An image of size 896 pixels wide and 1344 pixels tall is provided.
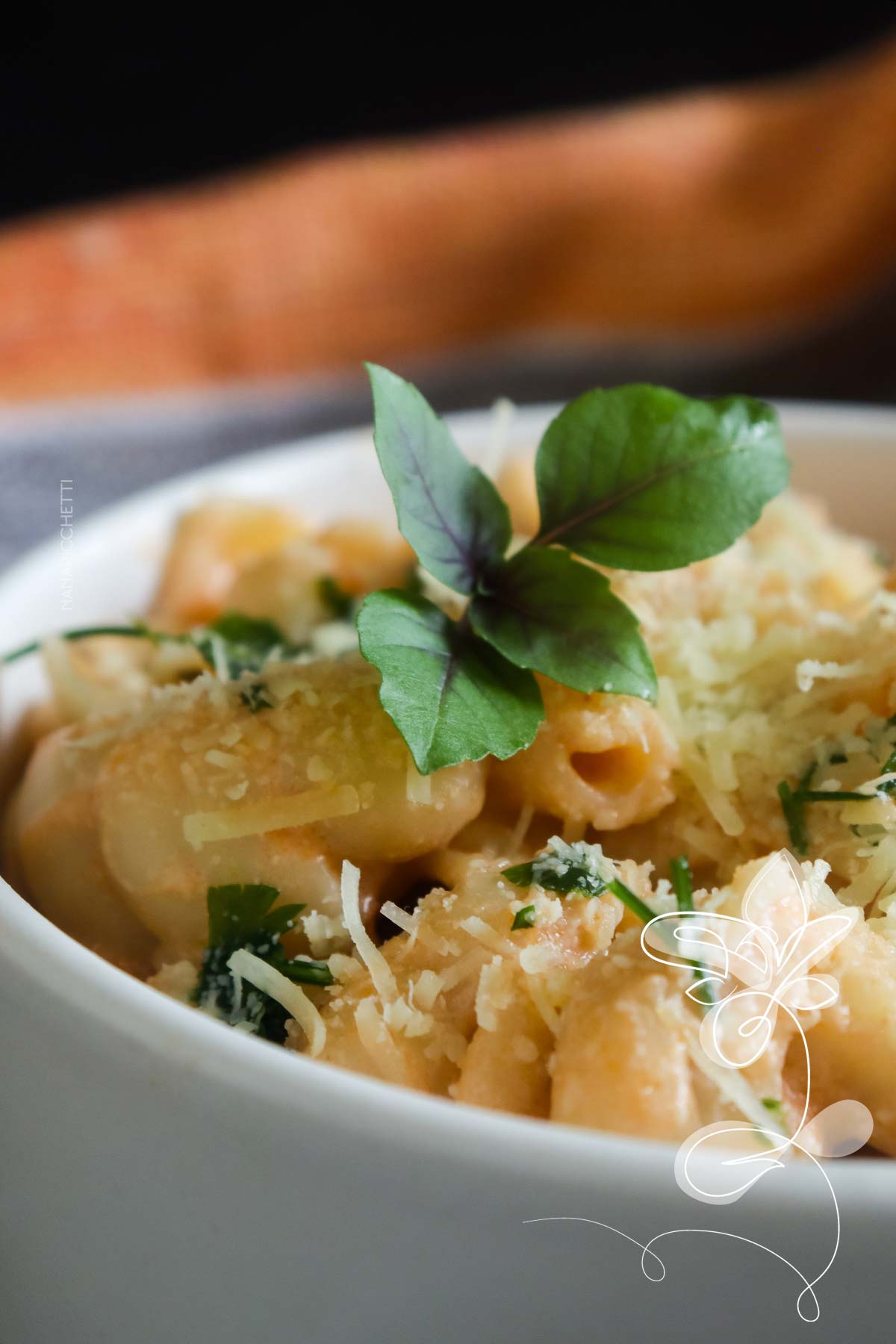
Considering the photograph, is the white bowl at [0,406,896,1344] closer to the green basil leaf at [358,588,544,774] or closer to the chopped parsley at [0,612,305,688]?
the green basil leaf at [358,588,544,774]

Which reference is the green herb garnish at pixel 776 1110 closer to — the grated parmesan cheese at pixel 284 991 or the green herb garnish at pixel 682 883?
the green herb garnish at pixel 682 883

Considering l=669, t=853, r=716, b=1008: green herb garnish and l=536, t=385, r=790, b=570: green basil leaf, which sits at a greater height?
l=536, t=385, r=790, b=570: green basil leaf

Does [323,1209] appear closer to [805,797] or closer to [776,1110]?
[776,1110]

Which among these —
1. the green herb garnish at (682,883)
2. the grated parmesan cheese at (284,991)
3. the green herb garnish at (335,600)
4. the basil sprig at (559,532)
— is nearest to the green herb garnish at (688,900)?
the green herb garnish at (682,883)

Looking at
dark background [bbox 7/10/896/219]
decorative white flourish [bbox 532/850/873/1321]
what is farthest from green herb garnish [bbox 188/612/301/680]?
dark background [bbox 7/10/896/219]

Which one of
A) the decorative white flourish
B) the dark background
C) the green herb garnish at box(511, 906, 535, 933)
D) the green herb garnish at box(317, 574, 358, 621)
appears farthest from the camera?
the dark background

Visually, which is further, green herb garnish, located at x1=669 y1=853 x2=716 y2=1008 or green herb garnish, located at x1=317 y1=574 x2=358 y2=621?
green herb garnish, located at x1=317 y1=574 x2=358 y2=621

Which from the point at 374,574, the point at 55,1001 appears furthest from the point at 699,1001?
the point at 374,574
